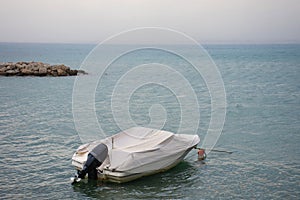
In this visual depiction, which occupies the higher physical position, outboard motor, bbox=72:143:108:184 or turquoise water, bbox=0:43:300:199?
outboard motor, bbox=72:143:108:184

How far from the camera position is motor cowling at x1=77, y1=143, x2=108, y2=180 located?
675 inches

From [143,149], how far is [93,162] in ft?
8.07

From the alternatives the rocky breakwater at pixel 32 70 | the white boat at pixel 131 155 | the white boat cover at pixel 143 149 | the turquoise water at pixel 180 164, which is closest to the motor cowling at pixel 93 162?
the white boat at pixel 131 155

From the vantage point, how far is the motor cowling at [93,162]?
17156mm

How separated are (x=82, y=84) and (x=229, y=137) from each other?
109ft

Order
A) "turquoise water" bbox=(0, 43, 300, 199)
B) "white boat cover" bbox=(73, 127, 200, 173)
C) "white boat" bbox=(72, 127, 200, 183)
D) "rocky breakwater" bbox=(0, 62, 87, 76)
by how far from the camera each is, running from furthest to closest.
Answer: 1. "rocky breakwater" bbox=(0, 62, 87, 76)
2. "white boat cover" bbox=(73, 127, 200, 173)
3. "white boat" bbox=(72, 127, 200, 183)
4. "turquoise water" bbox=(0, 43, 300, 199)

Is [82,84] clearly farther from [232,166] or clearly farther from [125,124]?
[232,166]

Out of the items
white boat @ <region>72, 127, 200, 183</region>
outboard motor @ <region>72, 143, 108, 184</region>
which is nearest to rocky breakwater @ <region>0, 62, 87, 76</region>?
white boat @ <region>72, 127, 200, 183</region>

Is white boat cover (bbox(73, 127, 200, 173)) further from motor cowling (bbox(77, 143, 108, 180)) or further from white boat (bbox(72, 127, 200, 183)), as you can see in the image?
motor cowling (bbox(77, 143, 108, 180))

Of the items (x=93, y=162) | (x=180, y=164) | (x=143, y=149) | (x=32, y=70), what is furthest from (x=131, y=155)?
(x=32, y=70)

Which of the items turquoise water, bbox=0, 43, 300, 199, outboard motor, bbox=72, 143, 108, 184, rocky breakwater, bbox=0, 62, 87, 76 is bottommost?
turquoise water, bbox=0, 43, 300, 199

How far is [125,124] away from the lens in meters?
30.5

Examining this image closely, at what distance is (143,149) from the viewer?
60.2ft

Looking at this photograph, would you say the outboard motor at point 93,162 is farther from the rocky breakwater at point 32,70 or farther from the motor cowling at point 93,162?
the rocky breakwater at point 32,70
